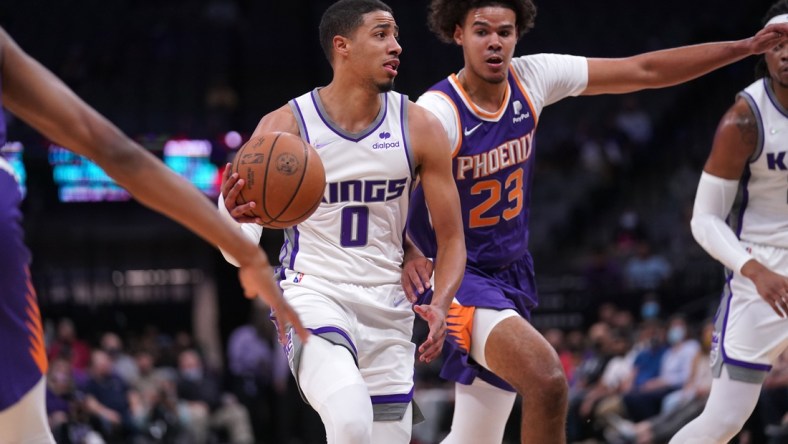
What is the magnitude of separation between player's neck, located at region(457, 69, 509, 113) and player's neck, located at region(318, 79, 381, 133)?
783mm

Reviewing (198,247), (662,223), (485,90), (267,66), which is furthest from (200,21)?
(485,90)

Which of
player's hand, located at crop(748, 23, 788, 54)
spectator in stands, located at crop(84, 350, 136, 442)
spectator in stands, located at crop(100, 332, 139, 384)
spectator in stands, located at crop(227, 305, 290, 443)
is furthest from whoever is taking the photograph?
spectator in stands, located at crop(100, 332, 139, 384)

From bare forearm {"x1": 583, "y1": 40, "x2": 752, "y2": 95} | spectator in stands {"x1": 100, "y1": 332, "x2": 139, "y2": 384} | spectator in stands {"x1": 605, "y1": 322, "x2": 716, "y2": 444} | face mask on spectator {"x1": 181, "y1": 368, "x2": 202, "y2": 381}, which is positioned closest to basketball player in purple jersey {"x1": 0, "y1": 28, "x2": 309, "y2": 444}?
bare forearm {"x1": 583, "y1": 40, "x2": 752, "y2": 95}

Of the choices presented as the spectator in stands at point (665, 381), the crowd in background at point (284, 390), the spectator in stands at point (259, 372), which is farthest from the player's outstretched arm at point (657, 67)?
the spectator in stands at point (259, 372)

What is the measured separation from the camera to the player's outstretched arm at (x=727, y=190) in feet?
19.8

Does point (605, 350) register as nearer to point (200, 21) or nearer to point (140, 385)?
point (140, 385)

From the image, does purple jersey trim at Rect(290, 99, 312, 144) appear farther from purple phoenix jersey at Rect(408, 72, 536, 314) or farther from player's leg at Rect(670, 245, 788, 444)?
player's leg at Rect(670, 245, 788, 444)

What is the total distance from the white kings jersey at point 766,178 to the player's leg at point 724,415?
833 mm

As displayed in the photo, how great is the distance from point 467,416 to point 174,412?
7.98m

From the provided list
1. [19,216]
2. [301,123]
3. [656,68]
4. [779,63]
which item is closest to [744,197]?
[779,63]

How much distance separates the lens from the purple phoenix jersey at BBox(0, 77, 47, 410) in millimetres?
3059

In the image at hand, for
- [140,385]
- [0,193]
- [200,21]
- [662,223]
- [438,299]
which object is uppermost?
[200,21]

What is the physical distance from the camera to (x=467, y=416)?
19.9 ft

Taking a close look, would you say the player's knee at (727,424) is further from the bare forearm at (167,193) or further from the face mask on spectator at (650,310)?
the face mask on spectator at (650,310)
